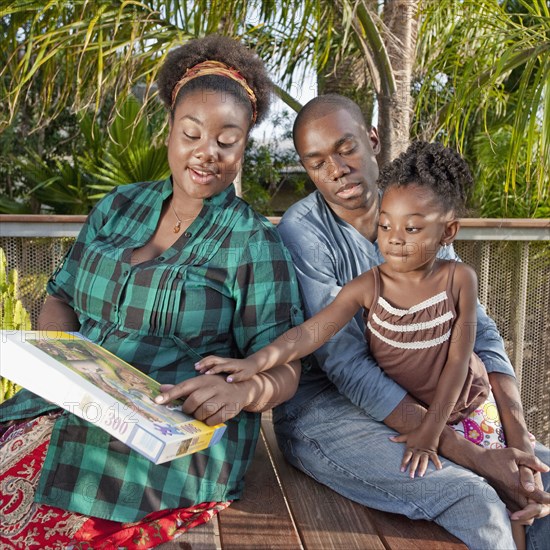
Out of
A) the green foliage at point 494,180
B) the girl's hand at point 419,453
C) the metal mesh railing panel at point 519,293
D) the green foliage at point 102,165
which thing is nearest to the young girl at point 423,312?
the girl's hand at point 419,453

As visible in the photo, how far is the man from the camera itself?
1.81 metres

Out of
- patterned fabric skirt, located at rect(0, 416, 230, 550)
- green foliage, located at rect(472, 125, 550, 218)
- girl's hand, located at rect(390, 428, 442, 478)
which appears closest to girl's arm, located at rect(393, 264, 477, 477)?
girl's hand, located at rect(390, 428, 442, 478)

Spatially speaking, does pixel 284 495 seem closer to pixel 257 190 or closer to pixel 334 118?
pixel 334 118

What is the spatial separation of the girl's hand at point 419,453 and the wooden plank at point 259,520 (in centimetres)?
35

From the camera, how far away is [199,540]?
1.77m

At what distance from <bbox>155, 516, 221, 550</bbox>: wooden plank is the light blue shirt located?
54 cm

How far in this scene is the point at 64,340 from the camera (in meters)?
1.77

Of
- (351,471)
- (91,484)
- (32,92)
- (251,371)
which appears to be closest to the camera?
(91,484)

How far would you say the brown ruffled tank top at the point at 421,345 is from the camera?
195 centimetres

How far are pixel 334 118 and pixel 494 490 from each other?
1236 millimetres

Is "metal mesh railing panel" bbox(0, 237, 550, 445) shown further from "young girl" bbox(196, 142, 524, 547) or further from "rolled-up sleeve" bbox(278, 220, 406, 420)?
"young girl" bbox(196, 142, 524, 547)

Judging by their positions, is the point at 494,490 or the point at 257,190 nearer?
the point at 494,490

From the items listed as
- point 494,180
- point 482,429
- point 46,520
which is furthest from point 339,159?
point 494,180

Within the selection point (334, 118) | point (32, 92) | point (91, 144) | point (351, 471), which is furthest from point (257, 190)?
point (351, 471)
